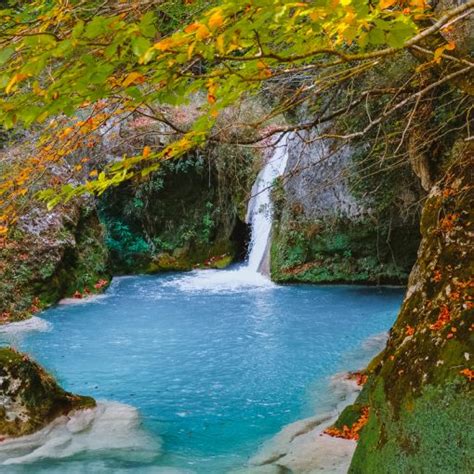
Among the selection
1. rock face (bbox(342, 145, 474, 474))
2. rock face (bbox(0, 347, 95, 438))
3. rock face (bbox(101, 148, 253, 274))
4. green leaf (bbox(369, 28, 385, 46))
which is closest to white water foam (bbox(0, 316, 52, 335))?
rock face (bbox(0, 347, 95, 438))

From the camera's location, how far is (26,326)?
28.4 feet

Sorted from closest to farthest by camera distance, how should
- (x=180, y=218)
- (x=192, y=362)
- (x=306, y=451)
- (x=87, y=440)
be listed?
(x=306, y=451)
(x=87, y=440)
(x=192, y=362)
(x=180, y=218)

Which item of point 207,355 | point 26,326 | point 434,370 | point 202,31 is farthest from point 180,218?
point 202,31

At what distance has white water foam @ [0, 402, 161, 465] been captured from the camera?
4137 millimetres

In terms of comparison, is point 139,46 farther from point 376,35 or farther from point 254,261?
point 254,261

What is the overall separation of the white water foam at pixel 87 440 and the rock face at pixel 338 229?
6.23 m

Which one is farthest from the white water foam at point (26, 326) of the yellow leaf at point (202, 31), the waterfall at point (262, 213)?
the yellow leaf at point (202, 31)

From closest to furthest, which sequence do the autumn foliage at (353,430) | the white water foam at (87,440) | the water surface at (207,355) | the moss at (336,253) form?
the autumn foliage at (353,430), the white water foam at (87,440), the water surface at (207,355), the moss at (336,253)

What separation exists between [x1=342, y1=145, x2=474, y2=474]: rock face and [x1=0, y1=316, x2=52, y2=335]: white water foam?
6.64 metres

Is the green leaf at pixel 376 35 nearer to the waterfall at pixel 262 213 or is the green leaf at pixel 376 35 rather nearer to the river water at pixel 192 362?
the river water at pixel 192 362

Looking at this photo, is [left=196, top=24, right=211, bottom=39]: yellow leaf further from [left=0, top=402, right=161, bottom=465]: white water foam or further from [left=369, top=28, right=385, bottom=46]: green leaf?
[left=0, top=402, right=161, bottom=465]: white water foam

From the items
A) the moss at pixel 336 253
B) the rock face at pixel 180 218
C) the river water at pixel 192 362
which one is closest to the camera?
the river water at pixel 192 362

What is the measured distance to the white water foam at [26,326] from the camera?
8.45 metres

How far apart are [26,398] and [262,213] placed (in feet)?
30.7
